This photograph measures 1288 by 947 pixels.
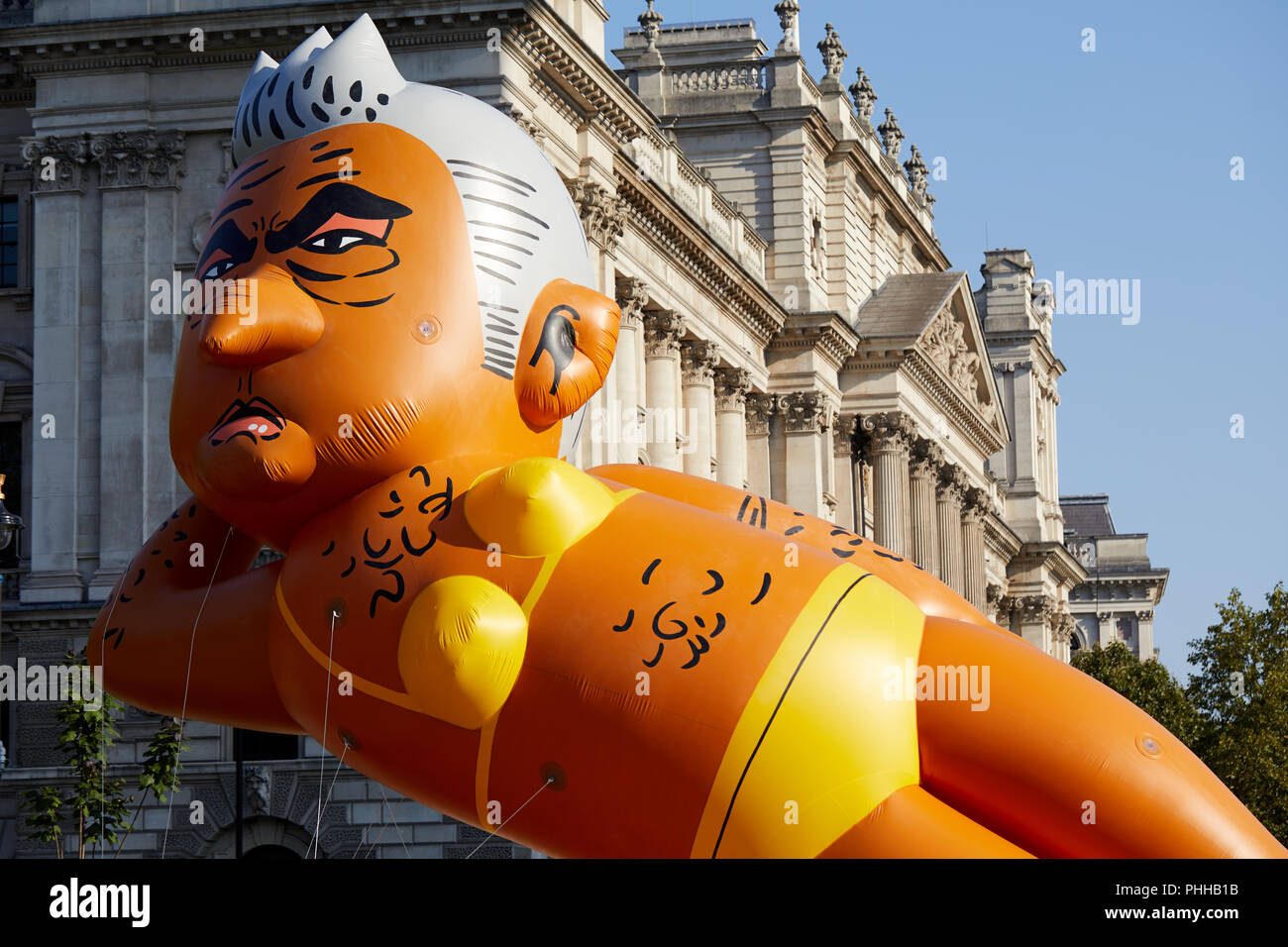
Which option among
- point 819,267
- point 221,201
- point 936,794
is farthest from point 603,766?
point 819,267

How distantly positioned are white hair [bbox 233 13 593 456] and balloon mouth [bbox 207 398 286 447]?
132cm

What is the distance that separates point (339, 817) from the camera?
3462cm

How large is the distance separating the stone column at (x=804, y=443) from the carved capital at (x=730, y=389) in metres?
3.26

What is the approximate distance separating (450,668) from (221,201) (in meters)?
3.76

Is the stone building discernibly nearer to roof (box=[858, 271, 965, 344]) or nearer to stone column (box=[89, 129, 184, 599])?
stone column (box=[89, 129, 184, 599])

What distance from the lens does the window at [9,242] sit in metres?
39.8

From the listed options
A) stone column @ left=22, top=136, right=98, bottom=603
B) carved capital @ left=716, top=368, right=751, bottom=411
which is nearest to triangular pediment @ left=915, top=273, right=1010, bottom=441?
carved capital @ left=716, top=368, right=751, bottom=411

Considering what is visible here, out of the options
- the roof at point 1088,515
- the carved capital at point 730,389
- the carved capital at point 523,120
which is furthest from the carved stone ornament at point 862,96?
the roof at point 1088,515

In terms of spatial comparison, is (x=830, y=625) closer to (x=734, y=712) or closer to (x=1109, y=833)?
(x=734, y=712)

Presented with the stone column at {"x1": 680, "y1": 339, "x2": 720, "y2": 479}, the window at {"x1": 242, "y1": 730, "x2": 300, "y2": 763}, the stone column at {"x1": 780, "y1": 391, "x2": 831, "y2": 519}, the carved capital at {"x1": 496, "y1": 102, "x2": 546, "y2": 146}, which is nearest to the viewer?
the carved capital at {"x1": 496, "y1": 102, "x2": 546, "y2": 146}

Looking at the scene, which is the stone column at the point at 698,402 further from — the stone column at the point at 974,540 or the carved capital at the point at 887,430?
the stone column at the point at 974,540

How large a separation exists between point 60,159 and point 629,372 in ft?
41.4

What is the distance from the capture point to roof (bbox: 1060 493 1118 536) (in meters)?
138

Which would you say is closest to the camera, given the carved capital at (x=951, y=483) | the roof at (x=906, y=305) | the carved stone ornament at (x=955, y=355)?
the roof at (x=906, y=305)
